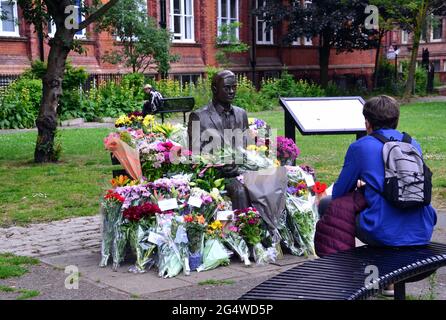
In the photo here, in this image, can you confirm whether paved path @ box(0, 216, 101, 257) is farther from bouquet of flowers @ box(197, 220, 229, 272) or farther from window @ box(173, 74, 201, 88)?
window @ box(173, 74, 201, 88)

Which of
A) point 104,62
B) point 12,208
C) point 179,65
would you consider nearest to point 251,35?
point 179,65

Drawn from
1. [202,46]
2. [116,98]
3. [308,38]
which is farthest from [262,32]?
[116,98]

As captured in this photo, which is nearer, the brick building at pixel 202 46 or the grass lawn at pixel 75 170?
the grass lawn at pixel 75 170

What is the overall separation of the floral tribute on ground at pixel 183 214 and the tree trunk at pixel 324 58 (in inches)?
1221

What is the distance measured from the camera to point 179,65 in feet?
108

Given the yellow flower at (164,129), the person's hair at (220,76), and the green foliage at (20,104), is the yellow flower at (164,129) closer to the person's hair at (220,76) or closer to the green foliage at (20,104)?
the person's hair at (220,76)

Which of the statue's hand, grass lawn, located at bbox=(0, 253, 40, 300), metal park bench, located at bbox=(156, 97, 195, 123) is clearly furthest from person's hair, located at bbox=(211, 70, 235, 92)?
metal park bench, located at bbox=(156, 97, 195, 123)

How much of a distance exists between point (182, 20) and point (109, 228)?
90.9 ft

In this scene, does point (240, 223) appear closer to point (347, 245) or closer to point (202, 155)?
point (202, 155)

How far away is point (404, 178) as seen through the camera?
200 inches

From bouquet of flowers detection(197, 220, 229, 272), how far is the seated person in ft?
6.60

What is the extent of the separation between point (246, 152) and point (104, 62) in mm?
21914

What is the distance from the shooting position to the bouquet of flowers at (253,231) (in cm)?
723

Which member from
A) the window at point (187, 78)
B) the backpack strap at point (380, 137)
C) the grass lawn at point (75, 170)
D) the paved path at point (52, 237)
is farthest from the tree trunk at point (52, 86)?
the window at point (187, 78)
